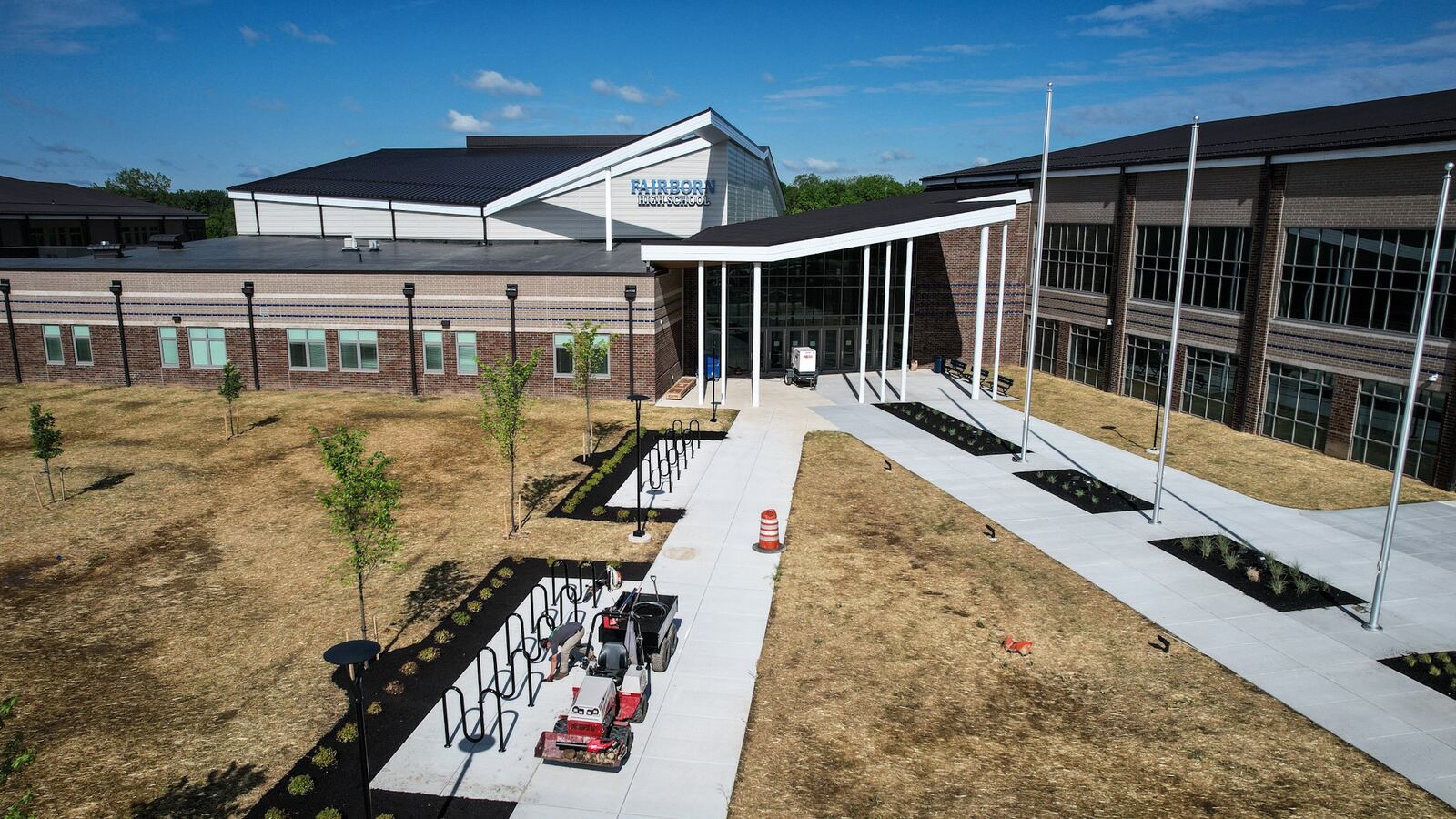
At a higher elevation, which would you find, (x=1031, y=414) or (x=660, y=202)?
(x=660, y=202)

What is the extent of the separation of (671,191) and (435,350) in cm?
1611

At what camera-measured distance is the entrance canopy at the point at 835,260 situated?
3177 cm

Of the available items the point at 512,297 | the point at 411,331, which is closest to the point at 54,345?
the point at 411,331

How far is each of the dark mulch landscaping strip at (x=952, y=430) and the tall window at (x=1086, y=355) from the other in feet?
32.1

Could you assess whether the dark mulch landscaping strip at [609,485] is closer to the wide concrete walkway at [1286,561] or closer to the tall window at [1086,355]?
the wide concrete walkway at [1286,561]

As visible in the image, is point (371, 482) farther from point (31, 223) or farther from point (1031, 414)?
point (31, 223)

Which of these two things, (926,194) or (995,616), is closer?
(995,616)

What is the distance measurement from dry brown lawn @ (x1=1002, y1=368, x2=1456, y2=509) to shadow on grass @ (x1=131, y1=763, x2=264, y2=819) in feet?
79.6

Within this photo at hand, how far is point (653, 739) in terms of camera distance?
12.5 meters

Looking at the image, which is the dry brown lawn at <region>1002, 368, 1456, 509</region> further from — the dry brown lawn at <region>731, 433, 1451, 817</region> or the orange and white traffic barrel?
the orange and white traffic barrel

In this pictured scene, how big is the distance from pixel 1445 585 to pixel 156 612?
25772 mm

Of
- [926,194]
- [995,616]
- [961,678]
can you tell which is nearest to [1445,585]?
[995,616]

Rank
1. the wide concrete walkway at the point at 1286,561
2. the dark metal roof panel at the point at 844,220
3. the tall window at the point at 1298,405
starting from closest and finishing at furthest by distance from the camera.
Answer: the wide concrete walkway at the point at 1286,561 → the tall window at the point at 1298,405 → the dark metal roof panel at the point at 844,220

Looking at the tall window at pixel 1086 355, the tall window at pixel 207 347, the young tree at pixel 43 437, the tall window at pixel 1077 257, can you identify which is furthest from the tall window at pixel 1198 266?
the tall window at pixel 207 347
